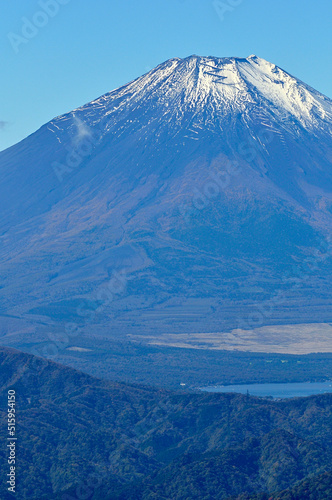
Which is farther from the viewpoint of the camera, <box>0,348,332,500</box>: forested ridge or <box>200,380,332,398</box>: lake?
<box>200,380,332,398</box>: lake

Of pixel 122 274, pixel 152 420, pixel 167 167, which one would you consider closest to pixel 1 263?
pixel 122 274

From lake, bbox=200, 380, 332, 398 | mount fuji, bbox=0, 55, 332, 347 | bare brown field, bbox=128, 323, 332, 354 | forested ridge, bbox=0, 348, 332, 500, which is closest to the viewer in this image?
forested ridge, bbox=0, 348, 332, 500

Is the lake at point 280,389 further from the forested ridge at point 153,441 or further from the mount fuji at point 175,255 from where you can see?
the mount fuji at point 175,255

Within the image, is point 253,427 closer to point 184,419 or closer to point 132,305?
point 184,419

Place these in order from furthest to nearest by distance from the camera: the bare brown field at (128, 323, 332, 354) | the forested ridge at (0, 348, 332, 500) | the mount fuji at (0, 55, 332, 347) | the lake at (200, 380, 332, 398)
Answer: the mount fuji at (0, 55, 332, 347)
the bare brown field at (128, 323, 332, 354)
the lake at (200, 380, 332, 398)
the forested ridge at (0, 348, 332, 500)

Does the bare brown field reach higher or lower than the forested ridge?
lower

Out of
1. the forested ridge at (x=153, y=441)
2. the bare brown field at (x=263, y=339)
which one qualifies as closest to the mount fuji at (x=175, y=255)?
the bare brown field at (x=263, y=339)

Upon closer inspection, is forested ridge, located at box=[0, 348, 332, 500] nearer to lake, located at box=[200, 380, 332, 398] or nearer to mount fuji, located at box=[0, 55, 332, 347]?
lake, located at box=[200, 380, 332, 398]

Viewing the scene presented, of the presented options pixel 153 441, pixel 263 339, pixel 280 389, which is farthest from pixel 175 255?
pixel 153 441

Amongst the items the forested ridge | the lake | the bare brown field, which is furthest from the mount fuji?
the forested ridge
